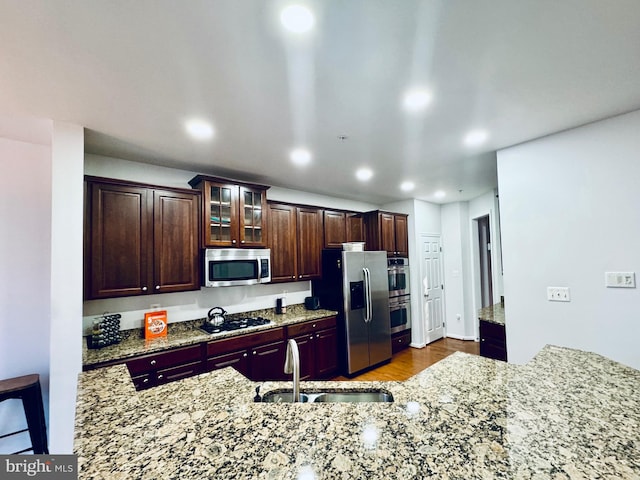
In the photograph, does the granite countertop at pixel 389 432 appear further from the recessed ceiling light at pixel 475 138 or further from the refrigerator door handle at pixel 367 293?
the refrigerator door handle at pixel 367 293

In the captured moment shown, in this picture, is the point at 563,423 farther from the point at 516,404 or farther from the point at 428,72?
the point at 428,72

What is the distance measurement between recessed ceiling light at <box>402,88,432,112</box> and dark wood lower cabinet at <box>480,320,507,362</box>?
93.6 inches

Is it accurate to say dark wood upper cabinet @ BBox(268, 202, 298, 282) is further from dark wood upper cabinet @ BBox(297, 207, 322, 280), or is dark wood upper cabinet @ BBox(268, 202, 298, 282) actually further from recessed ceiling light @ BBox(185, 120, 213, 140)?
recessed ceiling light @ BBox(185, 120, 213, 140)

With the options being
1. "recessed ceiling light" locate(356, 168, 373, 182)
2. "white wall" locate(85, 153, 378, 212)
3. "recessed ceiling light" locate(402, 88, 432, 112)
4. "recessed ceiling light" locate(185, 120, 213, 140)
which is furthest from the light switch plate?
"white wall" locate(85, 153, 378, 212)

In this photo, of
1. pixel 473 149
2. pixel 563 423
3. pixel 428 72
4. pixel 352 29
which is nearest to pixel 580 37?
pixel 428 72

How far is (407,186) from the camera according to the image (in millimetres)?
4223

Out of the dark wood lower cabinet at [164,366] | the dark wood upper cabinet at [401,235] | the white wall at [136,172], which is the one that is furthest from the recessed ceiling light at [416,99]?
the dark wood upper cabinet at [401,235]

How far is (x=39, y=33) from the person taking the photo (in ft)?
4.15

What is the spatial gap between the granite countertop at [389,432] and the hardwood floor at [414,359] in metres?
2.68

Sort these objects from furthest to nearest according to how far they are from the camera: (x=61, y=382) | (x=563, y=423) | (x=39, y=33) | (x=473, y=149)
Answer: (x=473, y=149) < (x=61, y=382) < (x=39, y=33) < (x=563, y=423)

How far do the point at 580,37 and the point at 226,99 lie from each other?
192cm

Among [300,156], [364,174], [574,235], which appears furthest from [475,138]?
[300,156]

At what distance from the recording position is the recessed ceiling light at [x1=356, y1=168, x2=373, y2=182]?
3396 mm

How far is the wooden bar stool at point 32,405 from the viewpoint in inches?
80.8
